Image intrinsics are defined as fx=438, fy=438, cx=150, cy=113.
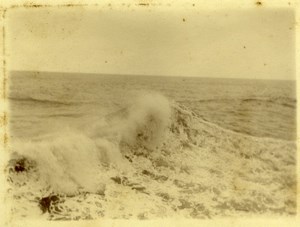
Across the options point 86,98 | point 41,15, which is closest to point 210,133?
point 86,98

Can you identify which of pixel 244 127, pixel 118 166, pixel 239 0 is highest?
pixel 239 0

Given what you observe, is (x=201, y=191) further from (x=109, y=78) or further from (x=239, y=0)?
(x=239, y=0)

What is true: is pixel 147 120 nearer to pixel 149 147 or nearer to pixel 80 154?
pixel 149 147

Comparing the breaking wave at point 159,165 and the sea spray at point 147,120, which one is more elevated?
the sea spray at point 147,120

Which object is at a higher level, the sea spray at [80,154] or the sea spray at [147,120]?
the sea spray at [147,120]

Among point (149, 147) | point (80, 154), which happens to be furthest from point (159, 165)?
point (80, 154)

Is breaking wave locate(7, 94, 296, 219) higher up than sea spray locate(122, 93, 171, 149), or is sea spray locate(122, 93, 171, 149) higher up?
sea spray locate(122, 93, 171, 149)
